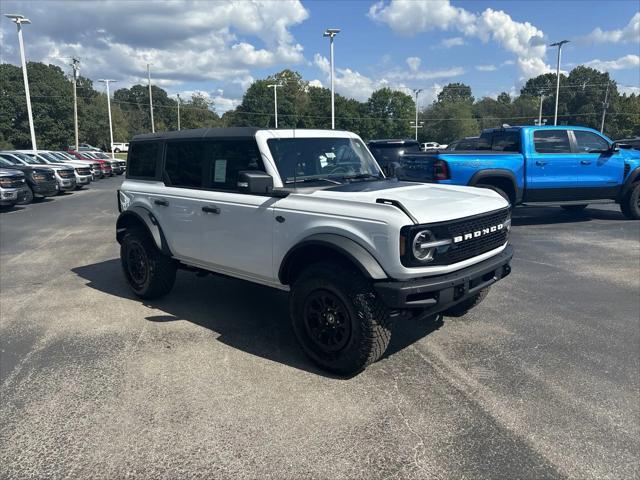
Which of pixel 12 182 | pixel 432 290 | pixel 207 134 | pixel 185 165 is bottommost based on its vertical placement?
pixel 432 290

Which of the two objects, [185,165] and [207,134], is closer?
[207,134]

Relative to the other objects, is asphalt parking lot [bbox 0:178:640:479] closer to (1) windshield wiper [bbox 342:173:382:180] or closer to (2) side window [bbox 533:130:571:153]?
(1) windshield wiper [bbox 342:173:382:180]

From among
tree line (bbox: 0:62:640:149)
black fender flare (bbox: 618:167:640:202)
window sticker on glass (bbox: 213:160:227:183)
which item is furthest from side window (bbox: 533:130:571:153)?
tree line (bbox: 0:62:640:149)

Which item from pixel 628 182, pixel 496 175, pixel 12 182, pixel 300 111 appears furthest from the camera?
pixel 300 111

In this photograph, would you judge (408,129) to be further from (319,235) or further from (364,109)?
(319,235)

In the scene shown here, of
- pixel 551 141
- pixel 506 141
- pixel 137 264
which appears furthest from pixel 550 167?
pixel 137 264

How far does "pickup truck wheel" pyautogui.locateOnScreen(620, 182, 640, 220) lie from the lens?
1091 centimetres

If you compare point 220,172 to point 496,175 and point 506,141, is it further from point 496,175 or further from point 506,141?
point 506,141

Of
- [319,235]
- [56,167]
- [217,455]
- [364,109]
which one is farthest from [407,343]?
[364,109]

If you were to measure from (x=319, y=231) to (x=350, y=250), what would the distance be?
0.37 metres

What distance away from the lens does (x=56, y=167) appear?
19.8 meters

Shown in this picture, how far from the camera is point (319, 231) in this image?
3.88 metres

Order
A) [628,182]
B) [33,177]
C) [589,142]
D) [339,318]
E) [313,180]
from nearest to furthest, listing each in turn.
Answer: [339,318], [313,180], [589,142], [628,182], [33,177]

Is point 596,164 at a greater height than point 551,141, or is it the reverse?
point 551,141
